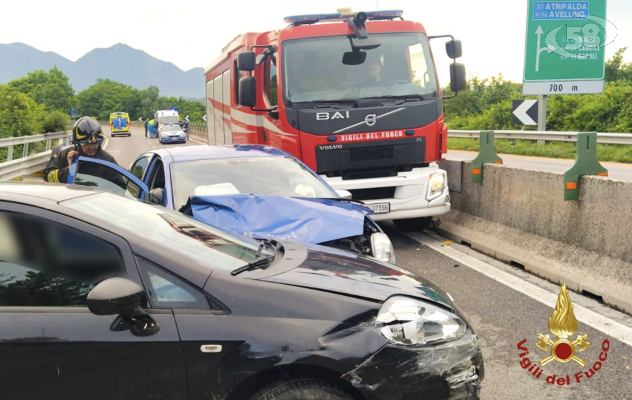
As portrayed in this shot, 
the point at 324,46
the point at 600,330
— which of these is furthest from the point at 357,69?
the point at 600,330

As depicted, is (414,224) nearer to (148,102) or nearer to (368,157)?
(368,157)

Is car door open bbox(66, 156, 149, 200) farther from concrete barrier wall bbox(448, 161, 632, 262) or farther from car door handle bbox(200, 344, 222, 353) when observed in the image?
concrete barrier wall bbox(448, 161, 632, 262)

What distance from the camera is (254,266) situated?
3074 millimetres

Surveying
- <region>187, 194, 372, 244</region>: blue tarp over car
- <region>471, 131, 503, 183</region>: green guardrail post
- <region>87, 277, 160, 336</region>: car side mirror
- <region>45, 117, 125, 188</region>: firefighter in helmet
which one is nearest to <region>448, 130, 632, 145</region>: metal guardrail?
<region>471, 131, 503, 183</region>: green guardrail post

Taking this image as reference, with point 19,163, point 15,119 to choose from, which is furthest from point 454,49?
point 15,119

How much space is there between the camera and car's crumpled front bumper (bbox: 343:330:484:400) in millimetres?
2678

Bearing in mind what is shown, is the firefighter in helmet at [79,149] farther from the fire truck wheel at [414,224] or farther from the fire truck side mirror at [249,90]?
the fire truck wheel at [414,224]

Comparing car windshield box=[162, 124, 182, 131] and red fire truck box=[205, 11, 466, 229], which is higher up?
red fire truck box=[205, 11, 466, 229]

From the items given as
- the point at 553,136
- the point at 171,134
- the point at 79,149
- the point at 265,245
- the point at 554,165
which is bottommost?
the point at 171,134

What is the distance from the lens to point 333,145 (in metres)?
8.47

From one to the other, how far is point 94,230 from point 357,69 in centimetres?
644

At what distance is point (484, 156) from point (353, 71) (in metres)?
2.05

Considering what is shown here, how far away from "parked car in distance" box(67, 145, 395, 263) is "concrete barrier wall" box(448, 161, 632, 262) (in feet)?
6.99

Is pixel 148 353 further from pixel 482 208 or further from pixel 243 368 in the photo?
pixel 482 208
